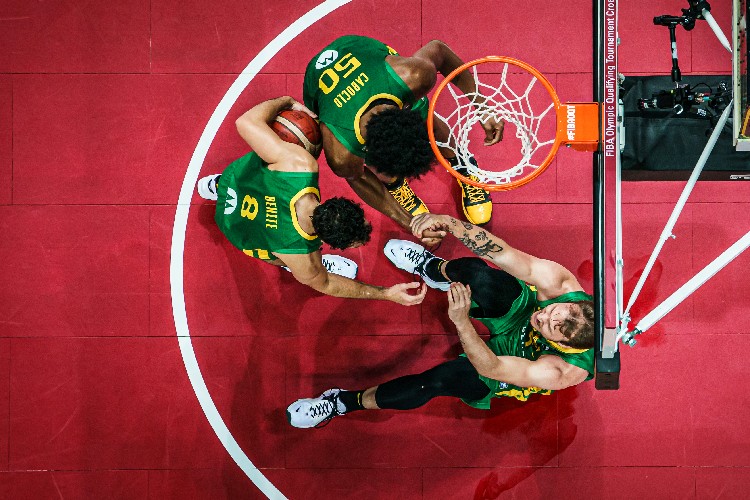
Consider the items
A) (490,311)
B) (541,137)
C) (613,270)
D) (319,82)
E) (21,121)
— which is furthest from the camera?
(21,121)

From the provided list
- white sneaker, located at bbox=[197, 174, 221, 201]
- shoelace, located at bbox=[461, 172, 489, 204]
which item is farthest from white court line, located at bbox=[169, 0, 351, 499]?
shoelace, located at bbox=[461, 172, 489, 204]

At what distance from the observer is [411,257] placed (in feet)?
16.8

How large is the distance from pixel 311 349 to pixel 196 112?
216 centimetres

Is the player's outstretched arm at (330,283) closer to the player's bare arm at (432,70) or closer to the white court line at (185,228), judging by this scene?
the player's bare arm at (432,70)

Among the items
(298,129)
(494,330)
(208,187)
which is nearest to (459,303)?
(494,330)

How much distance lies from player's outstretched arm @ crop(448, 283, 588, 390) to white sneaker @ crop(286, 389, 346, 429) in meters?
1.38

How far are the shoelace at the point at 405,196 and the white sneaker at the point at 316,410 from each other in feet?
5.04

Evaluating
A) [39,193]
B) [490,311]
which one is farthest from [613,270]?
[39,193]

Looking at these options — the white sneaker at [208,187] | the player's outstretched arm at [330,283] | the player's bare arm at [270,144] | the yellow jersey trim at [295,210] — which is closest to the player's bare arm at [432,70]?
the player's bare arm at [270,144]

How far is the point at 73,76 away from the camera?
17.7ft

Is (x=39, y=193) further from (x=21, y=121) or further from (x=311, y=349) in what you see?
(x=311, y=349)

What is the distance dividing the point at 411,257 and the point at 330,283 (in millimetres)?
967

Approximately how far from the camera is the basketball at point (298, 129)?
159 inches

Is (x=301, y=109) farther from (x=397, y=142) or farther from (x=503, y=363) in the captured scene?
(x=503, y=363)
